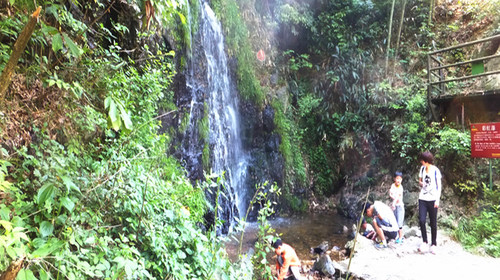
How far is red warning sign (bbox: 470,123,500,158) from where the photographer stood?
18.1 feet

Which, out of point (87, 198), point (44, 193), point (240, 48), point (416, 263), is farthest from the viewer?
point (240, 48)

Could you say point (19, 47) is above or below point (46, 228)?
above

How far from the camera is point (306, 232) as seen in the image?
766 centimetres

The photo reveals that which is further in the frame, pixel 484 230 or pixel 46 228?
pixel 484 230

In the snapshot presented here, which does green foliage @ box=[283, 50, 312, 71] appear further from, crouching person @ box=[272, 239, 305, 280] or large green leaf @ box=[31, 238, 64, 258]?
large green leaf @ box=[31, 238, 64, 258]

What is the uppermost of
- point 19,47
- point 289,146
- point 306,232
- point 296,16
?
point 296,16

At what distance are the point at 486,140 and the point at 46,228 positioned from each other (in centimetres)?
739

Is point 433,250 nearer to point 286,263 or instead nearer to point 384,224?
point 384,224

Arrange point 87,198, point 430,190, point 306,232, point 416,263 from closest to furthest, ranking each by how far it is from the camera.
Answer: point 87,198 → point 416,263 → point 430,190 → point 306,232

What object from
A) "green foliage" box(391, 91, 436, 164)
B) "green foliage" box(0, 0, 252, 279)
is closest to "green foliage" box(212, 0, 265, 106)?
"green foliage" box(391, 91, 436, 164)

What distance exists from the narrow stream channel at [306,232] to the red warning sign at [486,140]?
359 centimetres

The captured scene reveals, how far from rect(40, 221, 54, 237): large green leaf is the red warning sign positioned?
730cm

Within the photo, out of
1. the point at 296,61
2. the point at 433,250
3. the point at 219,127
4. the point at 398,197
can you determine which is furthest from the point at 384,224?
the point at 296,61

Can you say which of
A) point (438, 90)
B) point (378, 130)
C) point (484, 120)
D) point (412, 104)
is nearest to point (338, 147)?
point (378, 130)
